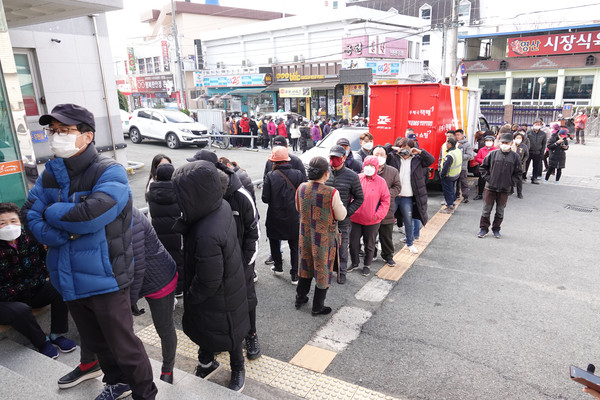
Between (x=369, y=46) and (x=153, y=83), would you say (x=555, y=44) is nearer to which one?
(x=369, y=46)

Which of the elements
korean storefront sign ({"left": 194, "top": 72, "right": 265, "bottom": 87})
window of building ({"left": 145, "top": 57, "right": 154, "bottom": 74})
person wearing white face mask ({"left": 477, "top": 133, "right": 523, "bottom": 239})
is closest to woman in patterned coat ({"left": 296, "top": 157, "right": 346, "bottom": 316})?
person wearing white face mask ({"left": 477, "top": 133, "right": 523, "bottom": 239})

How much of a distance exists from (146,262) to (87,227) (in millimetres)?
655

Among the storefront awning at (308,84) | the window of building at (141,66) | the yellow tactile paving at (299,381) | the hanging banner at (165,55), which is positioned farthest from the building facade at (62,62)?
the window of building at (141,66)

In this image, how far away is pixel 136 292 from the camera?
2.79 metres

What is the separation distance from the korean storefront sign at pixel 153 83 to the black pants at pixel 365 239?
36690mm

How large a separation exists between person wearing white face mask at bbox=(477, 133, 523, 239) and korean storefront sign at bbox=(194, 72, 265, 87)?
25.3m

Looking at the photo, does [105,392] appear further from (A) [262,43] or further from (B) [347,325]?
(A) [262,43]

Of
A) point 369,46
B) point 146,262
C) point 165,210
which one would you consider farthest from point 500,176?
point 369,46

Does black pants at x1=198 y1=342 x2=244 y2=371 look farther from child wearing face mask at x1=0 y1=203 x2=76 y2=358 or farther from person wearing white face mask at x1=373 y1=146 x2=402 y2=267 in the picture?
person wearing white face mask at x1=373 y1=146 x2=402 y2=267

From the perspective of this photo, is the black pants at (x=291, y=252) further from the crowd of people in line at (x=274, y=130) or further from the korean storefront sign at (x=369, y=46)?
the korean storefront sign at (x=369, y=46)

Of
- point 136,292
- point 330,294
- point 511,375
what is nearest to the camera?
point 136,292

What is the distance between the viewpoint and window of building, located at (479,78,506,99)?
28.7 m

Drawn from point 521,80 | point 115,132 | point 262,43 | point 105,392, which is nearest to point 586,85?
point 521,80

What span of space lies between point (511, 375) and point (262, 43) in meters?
31.5
